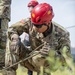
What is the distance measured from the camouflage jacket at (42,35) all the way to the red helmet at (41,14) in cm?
27

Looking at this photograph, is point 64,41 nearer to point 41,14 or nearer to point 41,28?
point 41,28

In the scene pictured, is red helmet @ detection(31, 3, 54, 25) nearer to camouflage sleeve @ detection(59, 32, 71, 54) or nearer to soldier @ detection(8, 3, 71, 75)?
soldier @ detection(8, 3, 71, 75)

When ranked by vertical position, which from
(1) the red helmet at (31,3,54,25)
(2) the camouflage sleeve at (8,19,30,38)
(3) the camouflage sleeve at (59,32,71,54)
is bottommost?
(3) the camouflage sleeve at (59,32,71,54)

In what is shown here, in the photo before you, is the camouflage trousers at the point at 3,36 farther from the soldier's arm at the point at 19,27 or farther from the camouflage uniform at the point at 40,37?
the soldier's arm at the point at 19,27

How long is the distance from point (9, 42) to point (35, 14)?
0.56m

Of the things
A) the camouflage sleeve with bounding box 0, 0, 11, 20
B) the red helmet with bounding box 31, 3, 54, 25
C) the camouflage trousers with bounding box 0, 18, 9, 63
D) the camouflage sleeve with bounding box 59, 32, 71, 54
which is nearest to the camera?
the red helmet with bounding box 31, 3, 54, 25

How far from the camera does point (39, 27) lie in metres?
3.29

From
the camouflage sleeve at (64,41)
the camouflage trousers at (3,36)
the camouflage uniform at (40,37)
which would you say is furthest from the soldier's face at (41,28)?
the camouflage trousers at (3,36)

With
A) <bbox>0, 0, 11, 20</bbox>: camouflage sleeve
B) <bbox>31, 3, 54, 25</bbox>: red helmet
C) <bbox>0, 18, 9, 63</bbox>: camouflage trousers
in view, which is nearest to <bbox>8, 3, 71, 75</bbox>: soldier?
<bbox>31, 3, 54, 25</bbox>: red helmet

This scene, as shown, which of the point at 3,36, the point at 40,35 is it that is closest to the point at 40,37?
the point at 40,35

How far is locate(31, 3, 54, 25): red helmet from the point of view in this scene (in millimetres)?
3262

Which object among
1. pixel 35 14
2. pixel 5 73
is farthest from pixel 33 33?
pixel 5 73

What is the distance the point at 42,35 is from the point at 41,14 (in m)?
0.40

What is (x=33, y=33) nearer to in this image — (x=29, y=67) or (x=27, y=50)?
(x=27, y=50)
